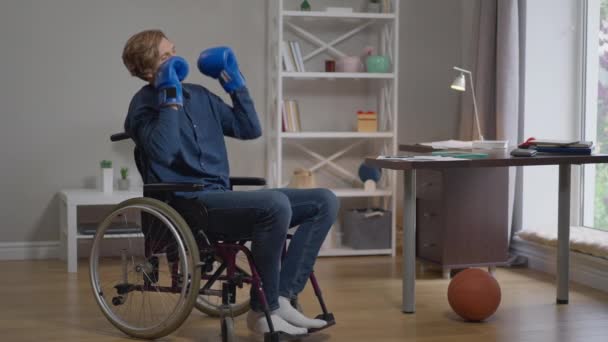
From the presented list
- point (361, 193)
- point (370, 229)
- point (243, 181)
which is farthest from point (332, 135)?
point (243, 181)

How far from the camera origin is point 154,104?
3.15 metres

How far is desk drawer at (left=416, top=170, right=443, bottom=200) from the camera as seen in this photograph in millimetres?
4352

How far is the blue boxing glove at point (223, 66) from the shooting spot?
320 cm

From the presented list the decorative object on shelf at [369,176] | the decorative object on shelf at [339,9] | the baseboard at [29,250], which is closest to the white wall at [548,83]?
the decorative object on shelf at [369,176]

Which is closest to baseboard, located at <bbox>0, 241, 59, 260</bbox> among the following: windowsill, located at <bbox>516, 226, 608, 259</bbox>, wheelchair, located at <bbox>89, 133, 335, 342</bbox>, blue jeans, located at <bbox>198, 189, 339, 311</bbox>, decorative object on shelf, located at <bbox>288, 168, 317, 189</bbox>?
decorative object on shelf, located at <bbox>288, 168, 317, 189</bbox>

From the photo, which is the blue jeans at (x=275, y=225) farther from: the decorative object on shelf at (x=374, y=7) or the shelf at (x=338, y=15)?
the decorative object on shelf at (x=374, y=7)

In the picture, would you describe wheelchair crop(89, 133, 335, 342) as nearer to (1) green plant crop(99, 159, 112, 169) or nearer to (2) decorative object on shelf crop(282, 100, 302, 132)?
(1) green plant crop(99, 159, 112, 169)

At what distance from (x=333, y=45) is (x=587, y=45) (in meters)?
1.41

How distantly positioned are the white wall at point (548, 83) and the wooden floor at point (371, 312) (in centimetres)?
47

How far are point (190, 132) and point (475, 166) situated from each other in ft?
3.55

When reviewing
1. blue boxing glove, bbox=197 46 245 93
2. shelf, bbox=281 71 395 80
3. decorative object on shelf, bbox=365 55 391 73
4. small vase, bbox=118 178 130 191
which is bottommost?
small vase, bbox=118 178 130 191

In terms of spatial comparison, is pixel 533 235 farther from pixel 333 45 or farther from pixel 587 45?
pixel 333 45

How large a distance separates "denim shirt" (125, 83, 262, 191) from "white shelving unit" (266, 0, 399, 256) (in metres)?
1.52

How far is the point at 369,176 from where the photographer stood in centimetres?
509
